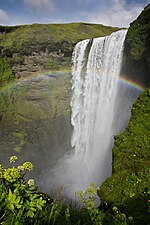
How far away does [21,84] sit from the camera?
29.7 meters

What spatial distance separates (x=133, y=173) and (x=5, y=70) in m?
27.0

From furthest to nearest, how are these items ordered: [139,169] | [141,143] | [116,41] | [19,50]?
[19,50]
[116,41]
[141,143]
[139,169]

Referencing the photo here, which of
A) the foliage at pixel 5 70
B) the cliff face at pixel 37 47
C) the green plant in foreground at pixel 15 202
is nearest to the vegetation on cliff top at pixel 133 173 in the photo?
the green plant in foreground at pixel 15 202

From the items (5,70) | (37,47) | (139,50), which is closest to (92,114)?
(139,50)

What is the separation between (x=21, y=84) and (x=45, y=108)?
4.95 meters

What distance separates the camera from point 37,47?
93.4ft

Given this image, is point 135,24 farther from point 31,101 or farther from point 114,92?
point 31,101

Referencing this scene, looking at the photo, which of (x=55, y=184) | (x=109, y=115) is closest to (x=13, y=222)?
(x=109, y=115)

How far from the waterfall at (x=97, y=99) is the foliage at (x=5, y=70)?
997cm

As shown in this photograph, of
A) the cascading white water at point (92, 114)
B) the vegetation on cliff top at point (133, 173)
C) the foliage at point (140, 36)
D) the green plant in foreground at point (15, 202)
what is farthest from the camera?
the cascading white water at point (92, 114)

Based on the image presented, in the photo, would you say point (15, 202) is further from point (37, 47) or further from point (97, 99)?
point (37, 47)

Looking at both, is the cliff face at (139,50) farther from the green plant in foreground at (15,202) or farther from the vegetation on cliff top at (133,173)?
the green plant in foreground at (15,202)

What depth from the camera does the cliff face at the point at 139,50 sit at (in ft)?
48.7

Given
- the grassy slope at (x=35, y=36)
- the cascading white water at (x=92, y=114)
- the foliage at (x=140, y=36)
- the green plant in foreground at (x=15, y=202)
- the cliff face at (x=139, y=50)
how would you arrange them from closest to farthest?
the green plant in foreground at (x=15, y=202), the foliage at (x=140, y=36), the cliff face at (x=139, y=50), the cascading white water at (x=92, y=114), the grassy slope at (x=35, y=36)
